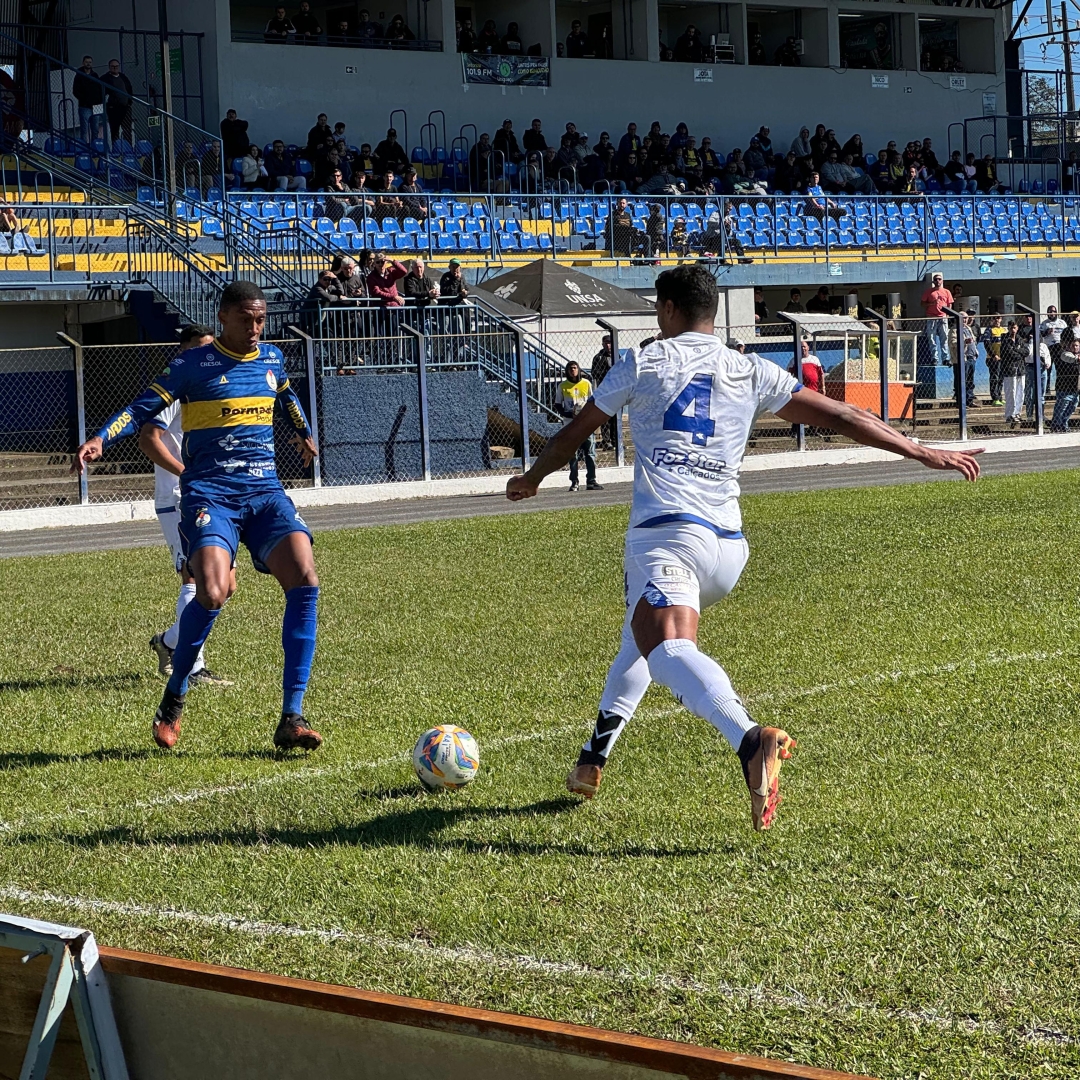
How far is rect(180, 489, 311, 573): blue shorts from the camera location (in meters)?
A: 7.34

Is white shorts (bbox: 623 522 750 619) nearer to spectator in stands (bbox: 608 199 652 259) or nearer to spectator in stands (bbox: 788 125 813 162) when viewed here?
spectator in stands (bbox: 608 199 652 259)

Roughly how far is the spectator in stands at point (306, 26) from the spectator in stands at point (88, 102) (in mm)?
7438

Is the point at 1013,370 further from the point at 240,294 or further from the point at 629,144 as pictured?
the point at 240,294

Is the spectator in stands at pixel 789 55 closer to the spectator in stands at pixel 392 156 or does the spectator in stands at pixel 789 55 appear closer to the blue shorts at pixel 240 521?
the spectator in stands at pixel 392 156

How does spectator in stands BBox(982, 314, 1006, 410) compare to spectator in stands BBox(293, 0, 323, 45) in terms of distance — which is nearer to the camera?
spectator in stands BBox(982, 314, 1006, 410)

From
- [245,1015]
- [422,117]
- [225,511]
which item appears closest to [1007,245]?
[422,117]

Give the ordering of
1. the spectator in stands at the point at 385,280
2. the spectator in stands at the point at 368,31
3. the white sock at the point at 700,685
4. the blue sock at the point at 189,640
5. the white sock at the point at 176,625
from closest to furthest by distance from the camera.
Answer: the white sock at the point at 700,685 → the blue sock at the point at 189,640 → the white sock at the point at 176,625 → the spectator in stands at the point at 385,280 → the spectator in stands at the point at 368,31

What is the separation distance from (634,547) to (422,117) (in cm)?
3403

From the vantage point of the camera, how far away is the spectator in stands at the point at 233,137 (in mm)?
32188

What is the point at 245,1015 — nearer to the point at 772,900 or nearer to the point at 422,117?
the point at 772,900

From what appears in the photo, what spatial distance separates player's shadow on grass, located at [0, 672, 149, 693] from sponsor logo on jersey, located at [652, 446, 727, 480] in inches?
177

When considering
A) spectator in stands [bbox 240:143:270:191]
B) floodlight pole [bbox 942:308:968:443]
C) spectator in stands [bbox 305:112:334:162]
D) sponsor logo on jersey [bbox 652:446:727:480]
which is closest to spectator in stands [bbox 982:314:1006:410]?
floodlight pole [bbox 942:308:968:443]

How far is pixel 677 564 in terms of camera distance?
555 centimetres

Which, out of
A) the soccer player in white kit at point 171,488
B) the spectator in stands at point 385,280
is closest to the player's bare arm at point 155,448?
the soccer player in white kit at point 171,488
